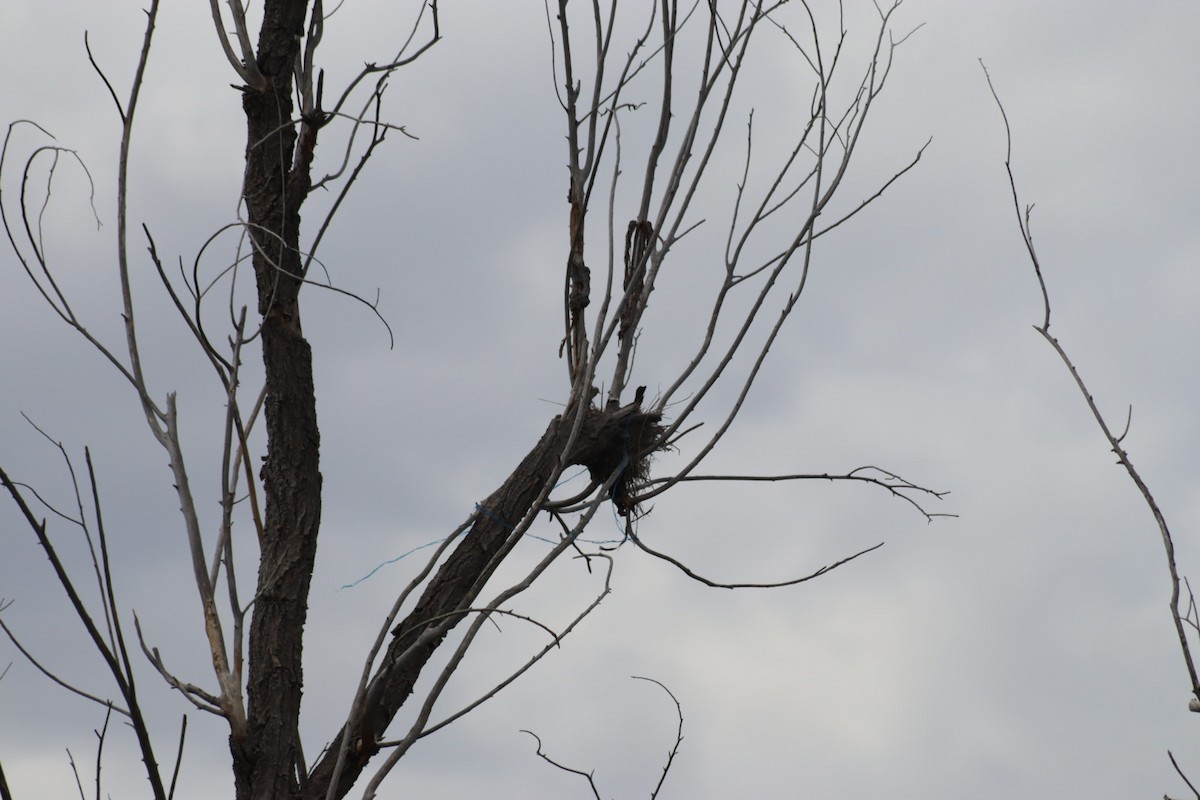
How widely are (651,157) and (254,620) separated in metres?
1.21

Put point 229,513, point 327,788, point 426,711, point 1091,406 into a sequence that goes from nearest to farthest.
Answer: point 1091,406, point 426,711, point 229,513, point 327,788

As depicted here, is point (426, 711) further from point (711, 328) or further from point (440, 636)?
point (711, 328)

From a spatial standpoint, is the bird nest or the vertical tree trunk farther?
the bird nest

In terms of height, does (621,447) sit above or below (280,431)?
above

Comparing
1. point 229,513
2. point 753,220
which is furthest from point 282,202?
point 753,220

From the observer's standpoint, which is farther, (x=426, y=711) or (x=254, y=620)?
(x=254, y=620)

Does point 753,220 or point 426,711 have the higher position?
point 753,220

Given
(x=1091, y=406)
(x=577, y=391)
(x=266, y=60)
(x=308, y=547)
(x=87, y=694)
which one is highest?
(x=266, y=60)

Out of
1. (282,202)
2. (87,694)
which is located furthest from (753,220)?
(87,694)

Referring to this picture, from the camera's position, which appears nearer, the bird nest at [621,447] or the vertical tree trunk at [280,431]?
the vertical tree trunk at [280,431]

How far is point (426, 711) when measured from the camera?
1.94 meters

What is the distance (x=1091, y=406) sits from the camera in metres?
1.51

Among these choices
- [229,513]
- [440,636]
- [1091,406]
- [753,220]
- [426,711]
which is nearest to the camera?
[1091,406]

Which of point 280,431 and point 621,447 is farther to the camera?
point 621,447
